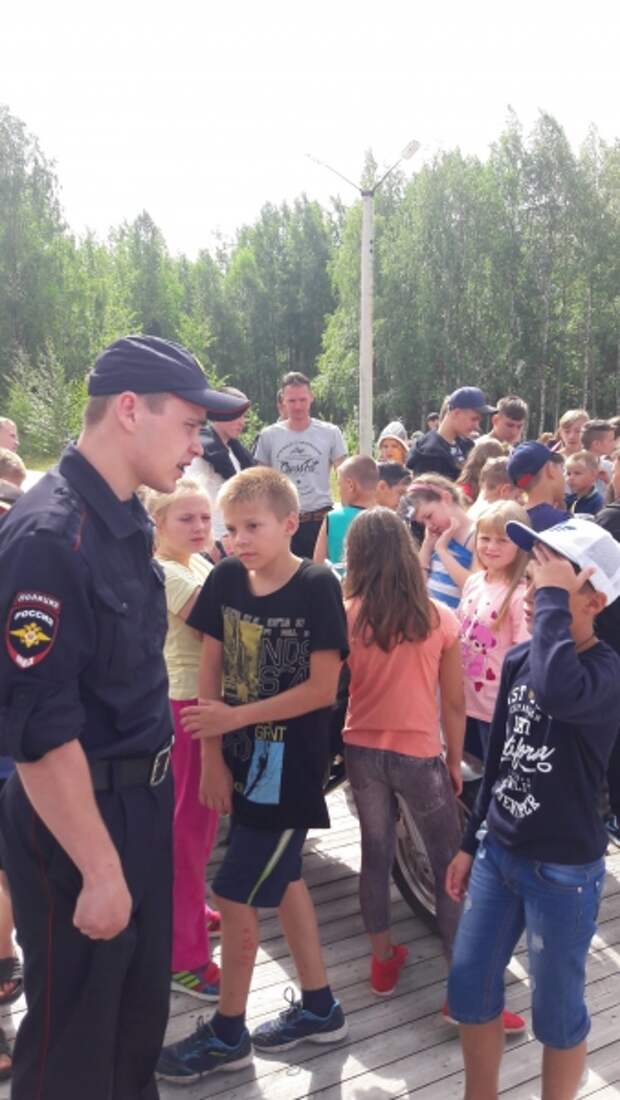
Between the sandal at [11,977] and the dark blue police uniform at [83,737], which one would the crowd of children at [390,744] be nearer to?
the sandal at [11,977]

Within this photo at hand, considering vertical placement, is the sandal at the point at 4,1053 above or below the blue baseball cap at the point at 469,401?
below

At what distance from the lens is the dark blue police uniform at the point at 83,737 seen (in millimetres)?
1785

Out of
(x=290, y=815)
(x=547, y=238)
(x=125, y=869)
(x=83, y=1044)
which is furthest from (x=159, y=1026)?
(x=547, y=238)

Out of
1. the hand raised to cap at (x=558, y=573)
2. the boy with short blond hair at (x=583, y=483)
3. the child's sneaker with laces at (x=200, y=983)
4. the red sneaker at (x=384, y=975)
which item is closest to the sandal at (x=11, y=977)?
the child's sneaker with laces at (x=200, y=983)

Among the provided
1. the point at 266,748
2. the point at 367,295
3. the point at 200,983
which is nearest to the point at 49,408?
the point at 367,295

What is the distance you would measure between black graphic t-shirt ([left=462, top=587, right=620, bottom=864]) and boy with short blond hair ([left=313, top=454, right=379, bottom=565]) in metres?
2.44

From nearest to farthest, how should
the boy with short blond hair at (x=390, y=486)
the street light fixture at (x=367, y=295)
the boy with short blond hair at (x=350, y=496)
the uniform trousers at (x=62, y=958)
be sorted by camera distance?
the uniform trousers at (x=62, y=958) < the boy with short blond hair at (x=350, y=496) < the boy with short blond hair at (x=390, y=486) < the street light fixture at (x=367, y=295)

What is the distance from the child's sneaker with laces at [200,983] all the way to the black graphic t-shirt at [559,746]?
4.71ft

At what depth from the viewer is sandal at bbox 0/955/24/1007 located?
313 cm

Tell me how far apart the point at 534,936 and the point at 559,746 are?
460 mm

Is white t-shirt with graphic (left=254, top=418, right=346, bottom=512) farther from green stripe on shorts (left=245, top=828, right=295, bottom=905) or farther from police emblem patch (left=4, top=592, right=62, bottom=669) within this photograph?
police emblem patch (left=4, top=592, right=62, bottom=669)

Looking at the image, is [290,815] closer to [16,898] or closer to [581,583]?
[16,898]

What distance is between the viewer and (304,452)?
680 centimetres

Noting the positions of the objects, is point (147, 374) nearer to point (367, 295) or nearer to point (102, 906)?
point (102, 906)
